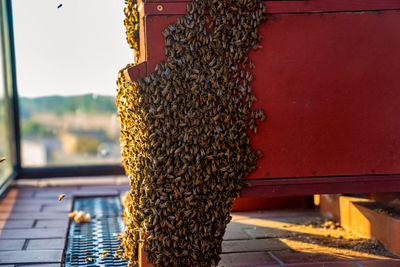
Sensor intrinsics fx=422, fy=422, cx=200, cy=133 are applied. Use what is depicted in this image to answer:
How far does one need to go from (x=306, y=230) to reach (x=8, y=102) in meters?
3.66

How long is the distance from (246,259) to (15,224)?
6.92 ft

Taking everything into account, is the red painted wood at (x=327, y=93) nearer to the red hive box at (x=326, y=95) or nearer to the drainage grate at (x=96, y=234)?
the red hive box at (x=326, y=95)

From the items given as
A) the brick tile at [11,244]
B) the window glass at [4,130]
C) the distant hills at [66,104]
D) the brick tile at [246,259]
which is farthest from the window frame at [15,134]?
the brick tile at [246,259]

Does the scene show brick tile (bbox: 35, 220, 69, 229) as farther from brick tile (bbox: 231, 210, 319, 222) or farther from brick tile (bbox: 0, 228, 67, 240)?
brick tile (bbox: 231, 210, 319, 222)

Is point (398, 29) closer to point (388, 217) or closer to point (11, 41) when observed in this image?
point (388, 217)

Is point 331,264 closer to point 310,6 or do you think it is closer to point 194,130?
point 194,130

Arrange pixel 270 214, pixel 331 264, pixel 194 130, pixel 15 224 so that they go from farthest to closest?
pixel 270 214 < pixel 15 224 < pixel 331 264 < pixel 194 130

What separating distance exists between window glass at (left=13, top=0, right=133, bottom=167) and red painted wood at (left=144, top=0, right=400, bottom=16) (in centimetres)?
258

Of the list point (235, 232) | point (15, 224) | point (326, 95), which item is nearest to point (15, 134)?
point (15, 224)

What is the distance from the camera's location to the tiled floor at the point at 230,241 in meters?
2.80

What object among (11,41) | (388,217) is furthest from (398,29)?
(11,41)

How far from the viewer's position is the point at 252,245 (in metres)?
3.17

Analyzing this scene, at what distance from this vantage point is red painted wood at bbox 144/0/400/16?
2.38 metres

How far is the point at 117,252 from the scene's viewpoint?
9.60 ft
